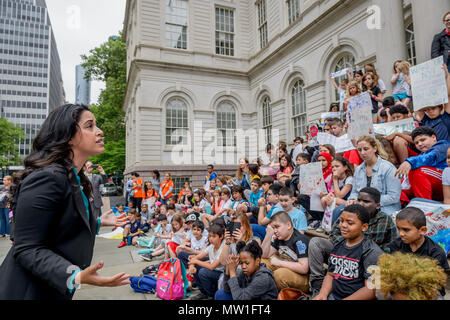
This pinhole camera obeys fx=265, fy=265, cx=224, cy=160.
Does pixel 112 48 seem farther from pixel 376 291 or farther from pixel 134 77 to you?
pixel 376 291

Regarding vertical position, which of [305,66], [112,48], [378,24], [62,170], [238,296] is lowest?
[238,296]

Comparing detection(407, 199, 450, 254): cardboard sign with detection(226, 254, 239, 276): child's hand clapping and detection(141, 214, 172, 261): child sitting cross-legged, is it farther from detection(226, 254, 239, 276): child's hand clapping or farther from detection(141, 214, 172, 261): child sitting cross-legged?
detection(141, 214, 172, 261): child sitting cross-legged

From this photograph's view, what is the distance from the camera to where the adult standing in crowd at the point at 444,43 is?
17.0 ft

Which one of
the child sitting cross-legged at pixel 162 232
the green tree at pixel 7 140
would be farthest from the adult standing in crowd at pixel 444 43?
the green tree at pixel 7 140

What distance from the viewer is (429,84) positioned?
14.3ft

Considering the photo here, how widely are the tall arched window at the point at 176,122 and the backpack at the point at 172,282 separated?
1278 centimetres

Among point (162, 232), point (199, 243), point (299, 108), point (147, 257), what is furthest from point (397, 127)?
point (299, 108)

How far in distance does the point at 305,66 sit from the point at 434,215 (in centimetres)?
1172

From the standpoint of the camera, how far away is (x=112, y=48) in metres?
29.5

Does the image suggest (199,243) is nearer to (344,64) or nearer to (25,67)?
(344,64)

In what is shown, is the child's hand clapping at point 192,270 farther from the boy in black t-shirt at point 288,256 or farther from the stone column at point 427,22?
the stone column at point 427,22
